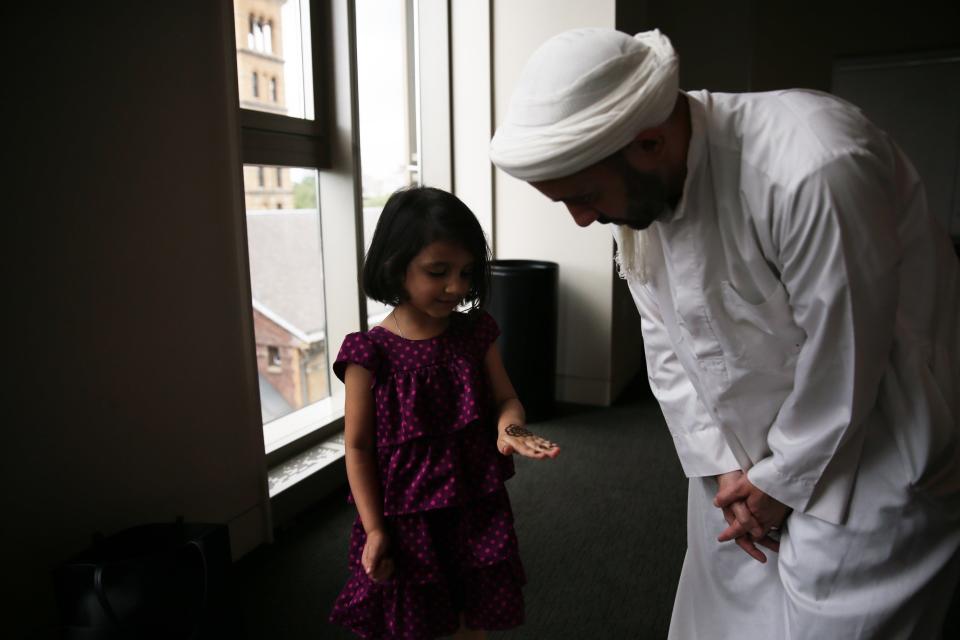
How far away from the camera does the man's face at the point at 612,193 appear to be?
880mm

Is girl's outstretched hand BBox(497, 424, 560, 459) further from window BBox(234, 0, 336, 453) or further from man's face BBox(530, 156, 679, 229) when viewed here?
window BBox(234, 0, 336, 453)

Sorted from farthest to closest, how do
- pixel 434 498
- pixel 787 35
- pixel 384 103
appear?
pixel 787 35
pixel 384 103
pixel 434 498

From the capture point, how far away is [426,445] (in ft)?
3.96

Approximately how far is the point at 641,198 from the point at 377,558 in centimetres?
76

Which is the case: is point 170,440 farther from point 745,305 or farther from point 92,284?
point 745,305

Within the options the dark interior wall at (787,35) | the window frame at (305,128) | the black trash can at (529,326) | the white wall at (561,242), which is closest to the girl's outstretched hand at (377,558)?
the window frame at (305,128)

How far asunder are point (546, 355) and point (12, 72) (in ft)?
7.44

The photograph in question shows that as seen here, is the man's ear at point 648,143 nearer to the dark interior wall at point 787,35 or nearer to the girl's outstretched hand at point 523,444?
the girl's outstretched hand at point 523,444

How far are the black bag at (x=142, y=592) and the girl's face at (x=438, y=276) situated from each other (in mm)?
744

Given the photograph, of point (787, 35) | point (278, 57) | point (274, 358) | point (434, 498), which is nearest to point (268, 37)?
point (278, 57)

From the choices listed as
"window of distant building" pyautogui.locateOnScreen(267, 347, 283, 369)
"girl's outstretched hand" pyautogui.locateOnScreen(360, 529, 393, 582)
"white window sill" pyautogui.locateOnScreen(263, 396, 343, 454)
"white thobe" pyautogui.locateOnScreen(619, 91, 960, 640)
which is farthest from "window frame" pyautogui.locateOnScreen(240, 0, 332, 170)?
"white thobe" pyautogui.locateOnScreen(619, 91, 960, 640)

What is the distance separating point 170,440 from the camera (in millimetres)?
1677

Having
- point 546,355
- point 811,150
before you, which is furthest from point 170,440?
point 546,355

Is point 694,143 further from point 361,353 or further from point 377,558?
point 377,558
